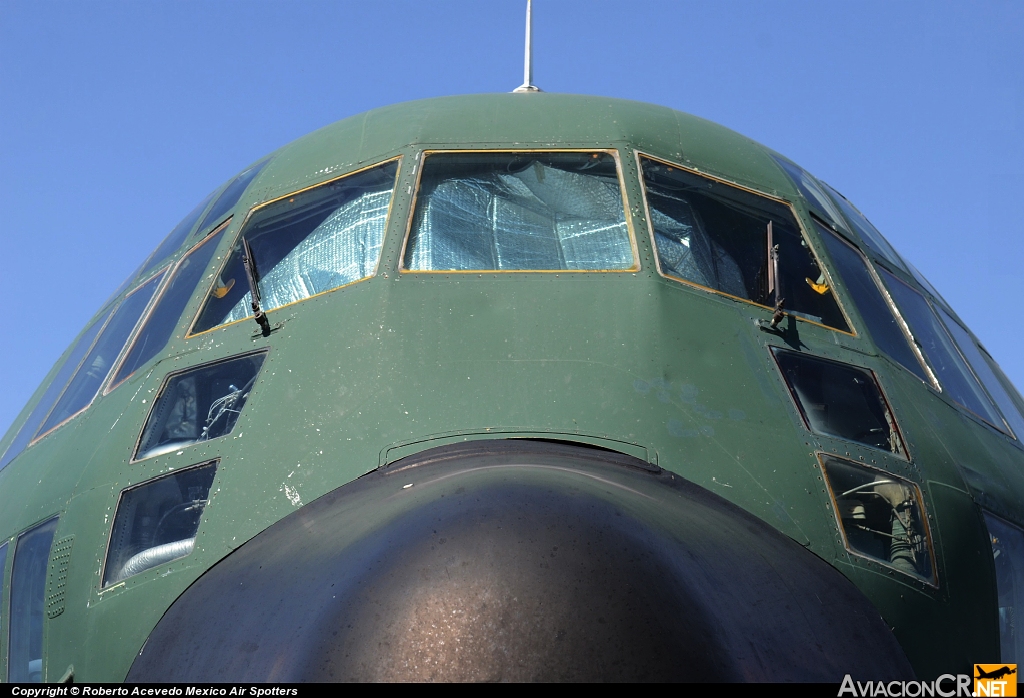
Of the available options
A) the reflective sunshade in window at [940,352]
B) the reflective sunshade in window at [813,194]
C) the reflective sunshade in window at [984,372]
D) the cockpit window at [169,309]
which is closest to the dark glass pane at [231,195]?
the cockpit window at [169,309]

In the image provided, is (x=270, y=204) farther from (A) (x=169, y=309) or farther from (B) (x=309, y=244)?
(A) (x=169, y=309)

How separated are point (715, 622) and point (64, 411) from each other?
15.8 ft

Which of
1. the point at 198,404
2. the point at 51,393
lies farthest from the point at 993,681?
the point at 51,393

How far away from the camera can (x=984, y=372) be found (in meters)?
7.88

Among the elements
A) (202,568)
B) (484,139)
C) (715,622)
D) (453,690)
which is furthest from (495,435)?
(484,139)

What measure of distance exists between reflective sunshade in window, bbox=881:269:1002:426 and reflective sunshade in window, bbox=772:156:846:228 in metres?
0.49

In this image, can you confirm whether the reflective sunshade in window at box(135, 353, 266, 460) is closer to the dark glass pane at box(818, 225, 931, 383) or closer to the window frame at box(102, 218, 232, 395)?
the window frame at box(102, 218, 232, 395)

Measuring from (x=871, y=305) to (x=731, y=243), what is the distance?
0.84m

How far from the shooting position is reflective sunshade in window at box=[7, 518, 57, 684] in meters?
5.34

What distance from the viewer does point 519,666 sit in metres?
3.04

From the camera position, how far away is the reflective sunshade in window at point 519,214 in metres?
6.39

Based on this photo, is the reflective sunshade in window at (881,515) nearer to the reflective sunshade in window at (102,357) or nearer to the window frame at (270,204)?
the window frame at (270,204)

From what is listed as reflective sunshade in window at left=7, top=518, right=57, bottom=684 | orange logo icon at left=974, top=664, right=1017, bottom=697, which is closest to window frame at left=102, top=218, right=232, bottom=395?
reflective sunshade in window at left=7, top=518, right=57, bottom=684

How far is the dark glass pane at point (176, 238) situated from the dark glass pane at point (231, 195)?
19 cm
